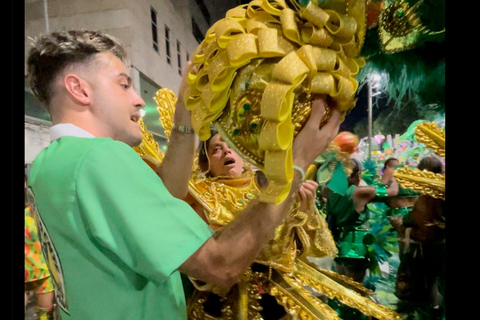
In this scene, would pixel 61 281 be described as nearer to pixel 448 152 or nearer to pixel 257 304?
pixel 257 304

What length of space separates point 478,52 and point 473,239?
0.98 ft

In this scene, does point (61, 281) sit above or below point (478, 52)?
below

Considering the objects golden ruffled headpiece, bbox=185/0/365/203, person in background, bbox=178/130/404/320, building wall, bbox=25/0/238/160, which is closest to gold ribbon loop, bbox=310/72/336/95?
golden ruffled headpiece, bbox=185/0/365/203

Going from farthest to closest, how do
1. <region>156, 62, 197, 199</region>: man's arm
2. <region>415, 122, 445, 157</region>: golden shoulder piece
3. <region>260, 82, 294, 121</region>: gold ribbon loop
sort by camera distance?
<region>156, 62, 197, 199</region>: man's arm, <region>415, 122, 445, 157</region>: golden shoulder piece, <region>260, 82, 294, 121</region>: gold ribbon loop

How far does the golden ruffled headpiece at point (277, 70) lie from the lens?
531 mm

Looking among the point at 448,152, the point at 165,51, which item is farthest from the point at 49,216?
the point at 448,152

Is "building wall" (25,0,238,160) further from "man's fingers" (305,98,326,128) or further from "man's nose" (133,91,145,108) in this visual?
Answer: "man's fingers" (305,98,326,128)

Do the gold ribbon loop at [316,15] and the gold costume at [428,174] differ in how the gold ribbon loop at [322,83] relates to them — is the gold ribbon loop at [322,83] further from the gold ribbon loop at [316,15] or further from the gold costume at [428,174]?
the gold costume at [428,174]

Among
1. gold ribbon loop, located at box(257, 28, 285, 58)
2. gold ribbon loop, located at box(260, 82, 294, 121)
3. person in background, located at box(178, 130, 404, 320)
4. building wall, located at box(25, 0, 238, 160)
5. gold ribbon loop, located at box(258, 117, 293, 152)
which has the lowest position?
person in background, located at box(178, 130, 404, 320)

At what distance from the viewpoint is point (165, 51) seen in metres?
0.81

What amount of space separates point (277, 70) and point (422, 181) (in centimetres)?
37

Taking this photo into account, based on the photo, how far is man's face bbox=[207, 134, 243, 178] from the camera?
2.73ft

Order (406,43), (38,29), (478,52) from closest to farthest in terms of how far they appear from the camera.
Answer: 1. (478,52)
2. (406,43)
3. (38,29)

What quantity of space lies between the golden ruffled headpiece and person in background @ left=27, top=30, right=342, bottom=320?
0.14ft
